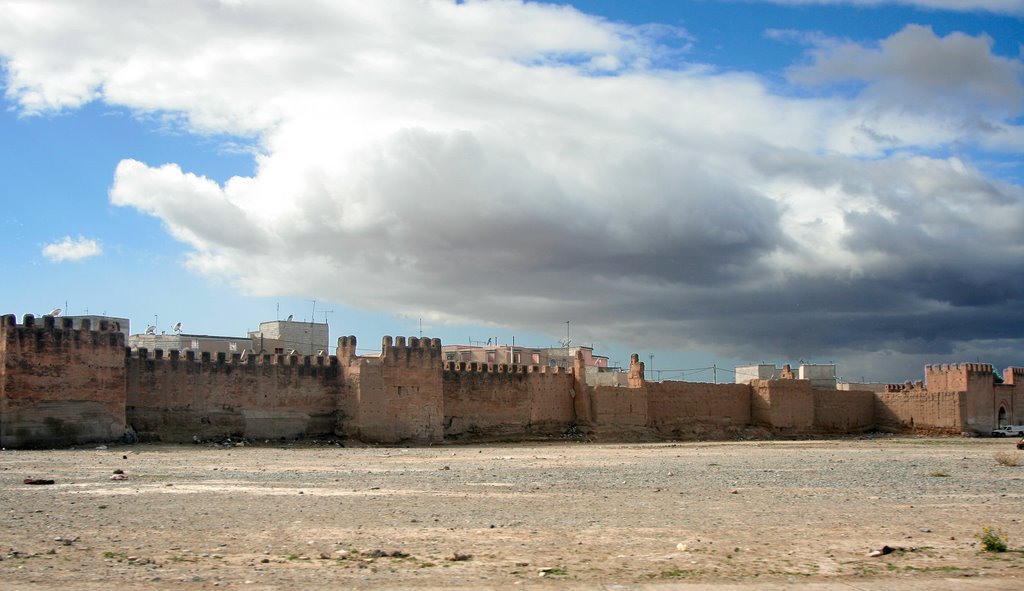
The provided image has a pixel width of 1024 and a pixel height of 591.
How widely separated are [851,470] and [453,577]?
48.7 ft

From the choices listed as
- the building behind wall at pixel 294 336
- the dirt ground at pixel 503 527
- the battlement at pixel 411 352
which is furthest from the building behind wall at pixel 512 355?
the dirt ground at pixel 503 527

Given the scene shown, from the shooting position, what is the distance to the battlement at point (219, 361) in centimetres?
3023

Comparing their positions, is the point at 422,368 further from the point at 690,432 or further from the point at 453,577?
the point at 453,577

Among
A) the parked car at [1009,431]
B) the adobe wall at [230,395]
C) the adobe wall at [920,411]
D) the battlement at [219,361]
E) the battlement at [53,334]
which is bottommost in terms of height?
the parked car at [1009,431]

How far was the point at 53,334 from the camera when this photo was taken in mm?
27938

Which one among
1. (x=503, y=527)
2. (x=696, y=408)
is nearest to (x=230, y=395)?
(x=696, y=408)

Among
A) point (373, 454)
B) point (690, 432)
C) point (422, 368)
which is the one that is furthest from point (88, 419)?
point (690, 432)

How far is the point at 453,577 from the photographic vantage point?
8.80 metres

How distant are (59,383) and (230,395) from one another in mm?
5259

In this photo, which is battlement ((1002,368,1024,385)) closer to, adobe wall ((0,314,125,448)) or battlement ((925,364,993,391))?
battlement ((925,364,993,391))

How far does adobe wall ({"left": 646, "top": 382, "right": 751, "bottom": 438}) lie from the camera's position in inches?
1651

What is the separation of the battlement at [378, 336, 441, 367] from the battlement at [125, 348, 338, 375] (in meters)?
1.75

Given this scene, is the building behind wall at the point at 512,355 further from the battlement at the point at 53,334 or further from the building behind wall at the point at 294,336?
the battlement at the point at 53,334

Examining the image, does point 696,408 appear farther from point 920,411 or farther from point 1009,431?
point 1009,431
